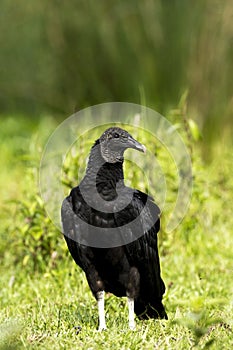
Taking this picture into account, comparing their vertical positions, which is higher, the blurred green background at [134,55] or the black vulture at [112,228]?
the blurred green background at [134,55]

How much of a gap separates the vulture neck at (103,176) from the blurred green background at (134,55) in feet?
12.0

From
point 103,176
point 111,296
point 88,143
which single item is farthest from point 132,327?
point 88,143

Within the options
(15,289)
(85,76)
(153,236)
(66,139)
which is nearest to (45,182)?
(66,139)

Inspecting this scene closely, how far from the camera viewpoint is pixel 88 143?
5.05 meters

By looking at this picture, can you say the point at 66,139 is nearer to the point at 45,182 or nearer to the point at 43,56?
the point at 45,182

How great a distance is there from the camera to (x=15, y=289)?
4809mm

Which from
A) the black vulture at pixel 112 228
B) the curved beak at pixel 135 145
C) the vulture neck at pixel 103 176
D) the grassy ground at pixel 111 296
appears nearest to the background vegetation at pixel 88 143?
the grassy ground at pixel 111 296

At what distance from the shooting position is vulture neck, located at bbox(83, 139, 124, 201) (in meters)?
3.60

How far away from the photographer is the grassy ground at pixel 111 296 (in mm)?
3340

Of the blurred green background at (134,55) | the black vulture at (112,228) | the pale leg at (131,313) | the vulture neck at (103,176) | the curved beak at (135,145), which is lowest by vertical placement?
the pale leg at (131,313)

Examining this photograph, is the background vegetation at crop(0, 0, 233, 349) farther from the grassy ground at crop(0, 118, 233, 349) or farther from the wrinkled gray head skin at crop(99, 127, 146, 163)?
the wrinkled gray head skin at crop(99, 127, 146, 163)

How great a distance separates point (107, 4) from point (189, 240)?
11.9 ft

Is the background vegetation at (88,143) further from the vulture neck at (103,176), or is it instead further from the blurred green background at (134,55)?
the vulture neck at (103,176)

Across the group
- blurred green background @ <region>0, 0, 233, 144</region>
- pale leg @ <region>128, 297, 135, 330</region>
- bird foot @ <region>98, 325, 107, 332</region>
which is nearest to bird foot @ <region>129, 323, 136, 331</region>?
pale leg @ <region>128, 297, 135, 330</region>
